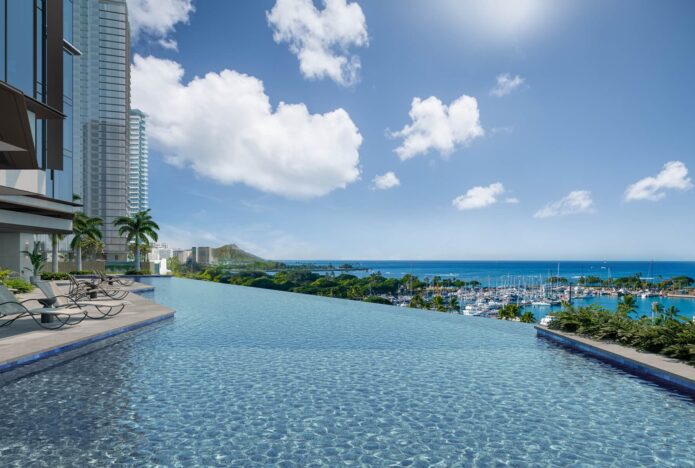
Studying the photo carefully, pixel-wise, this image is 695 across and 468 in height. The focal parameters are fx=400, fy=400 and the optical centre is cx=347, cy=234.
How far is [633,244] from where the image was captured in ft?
136

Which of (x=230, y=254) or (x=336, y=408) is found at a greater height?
(x=230, y=254)

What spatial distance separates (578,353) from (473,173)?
45.7m

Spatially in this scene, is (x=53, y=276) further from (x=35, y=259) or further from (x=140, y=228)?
(x=140, y=228)

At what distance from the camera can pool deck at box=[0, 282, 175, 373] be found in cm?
648

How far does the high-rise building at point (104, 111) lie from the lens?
213 feet

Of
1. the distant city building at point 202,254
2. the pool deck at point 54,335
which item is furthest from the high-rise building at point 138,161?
the pool deck at point 54,335

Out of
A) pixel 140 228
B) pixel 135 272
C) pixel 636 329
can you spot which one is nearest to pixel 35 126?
pixel 636 329

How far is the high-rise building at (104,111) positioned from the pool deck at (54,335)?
61.3 metres

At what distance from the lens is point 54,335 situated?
7.82m

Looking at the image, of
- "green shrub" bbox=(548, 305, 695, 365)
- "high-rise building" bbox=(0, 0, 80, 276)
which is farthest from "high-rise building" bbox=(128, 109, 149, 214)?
"green shrub" bbox=(548, 305, 695, 365)

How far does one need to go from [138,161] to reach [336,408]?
364 ft

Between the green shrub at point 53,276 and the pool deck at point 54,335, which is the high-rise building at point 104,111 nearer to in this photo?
the green shrub at point 53,276

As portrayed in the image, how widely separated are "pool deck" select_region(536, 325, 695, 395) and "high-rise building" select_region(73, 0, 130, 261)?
6838 cm

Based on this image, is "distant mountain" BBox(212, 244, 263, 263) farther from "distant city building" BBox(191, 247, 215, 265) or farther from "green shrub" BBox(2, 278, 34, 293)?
"green shrub" BBox(2, 278, 34, 293)
